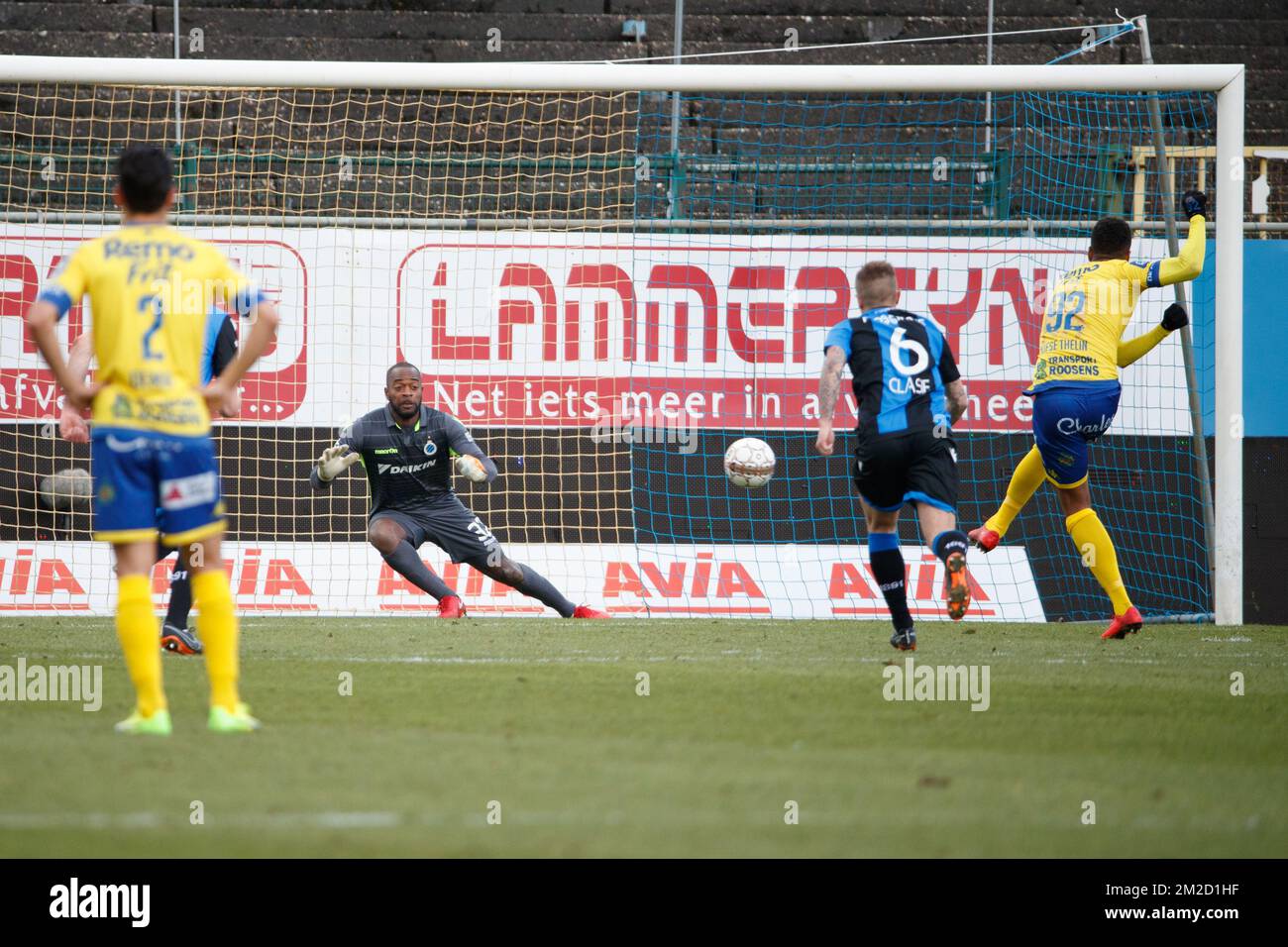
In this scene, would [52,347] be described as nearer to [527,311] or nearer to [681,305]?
[527,311]

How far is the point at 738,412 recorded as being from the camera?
34.9 ft

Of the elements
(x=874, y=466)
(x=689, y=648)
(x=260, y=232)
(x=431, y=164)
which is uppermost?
(x=431, y=164)

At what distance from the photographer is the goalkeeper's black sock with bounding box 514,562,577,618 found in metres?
9.48

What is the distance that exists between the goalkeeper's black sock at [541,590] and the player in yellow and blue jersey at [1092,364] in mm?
3189

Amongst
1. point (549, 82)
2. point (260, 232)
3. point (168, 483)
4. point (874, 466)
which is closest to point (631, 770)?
point (168, 483)

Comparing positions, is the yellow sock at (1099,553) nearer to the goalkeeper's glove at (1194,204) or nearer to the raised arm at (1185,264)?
the raised arm at (1185,264)

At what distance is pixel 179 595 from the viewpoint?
6.84 m

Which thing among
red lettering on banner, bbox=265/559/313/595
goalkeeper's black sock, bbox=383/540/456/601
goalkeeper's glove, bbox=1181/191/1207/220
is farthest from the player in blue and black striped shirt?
red lettering on banner, bbox=265/559/313/595

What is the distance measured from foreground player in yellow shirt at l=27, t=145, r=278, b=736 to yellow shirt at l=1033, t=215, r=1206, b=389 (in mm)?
4944

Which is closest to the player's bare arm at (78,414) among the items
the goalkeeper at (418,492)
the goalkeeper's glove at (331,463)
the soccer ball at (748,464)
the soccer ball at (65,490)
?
the goalkeeper's glove at (331,463)

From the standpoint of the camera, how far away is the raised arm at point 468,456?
9.04 meters

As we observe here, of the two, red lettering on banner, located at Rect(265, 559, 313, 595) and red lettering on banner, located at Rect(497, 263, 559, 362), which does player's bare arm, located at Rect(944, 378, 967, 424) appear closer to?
red lettering on banner, located at Rect(497, 263, 559, 362)

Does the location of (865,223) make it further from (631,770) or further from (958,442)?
(631,770)
